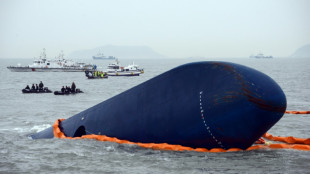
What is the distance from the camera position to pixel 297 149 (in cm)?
1580

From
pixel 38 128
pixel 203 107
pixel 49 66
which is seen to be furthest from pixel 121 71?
pixel 203 107

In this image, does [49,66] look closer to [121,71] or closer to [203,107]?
[121,71]

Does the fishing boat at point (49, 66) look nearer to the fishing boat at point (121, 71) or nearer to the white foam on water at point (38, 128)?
the fishing boat at point (121, 71)

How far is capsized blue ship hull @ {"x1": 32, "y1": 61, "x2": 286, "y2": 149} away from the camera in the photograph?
12.6 metres

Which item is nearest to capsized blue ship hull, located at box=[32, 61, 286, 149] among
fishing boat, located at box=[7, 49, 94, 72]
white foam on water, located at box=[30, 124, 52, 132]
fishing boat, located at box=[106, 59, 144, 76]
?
white foam on water, located at box=[30, 124, 52, 132]

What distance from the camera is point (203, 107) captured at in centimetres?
1317

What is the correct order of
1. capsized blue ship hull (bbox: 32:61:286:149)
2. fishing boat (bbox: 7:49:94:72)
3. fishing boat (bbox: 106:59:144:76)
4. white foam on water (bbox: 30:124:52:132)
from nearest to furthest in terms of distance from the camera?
Answer: capsized blue ship hull (bbox: 32:61:286:149) < white foam on water (bbox: 30:124:52:132) < fishing boat (bbox: 106:59:144:76) < fishing boat (bbox: 7:49:94:72)

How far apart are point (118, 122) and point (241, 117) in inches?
210

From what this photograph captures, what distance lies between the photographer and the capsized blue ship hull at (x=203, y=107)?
12.6 m

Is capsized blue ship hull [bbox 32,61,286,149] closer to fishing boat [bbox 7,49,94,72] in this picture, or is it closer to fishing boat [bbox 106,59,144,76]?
fishing boat [bbox 106,59,144,76]

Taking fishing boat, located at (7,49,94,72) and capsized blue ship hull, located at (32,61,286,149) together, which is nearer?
capsized blue ship hull, located at (32,61,286,149)

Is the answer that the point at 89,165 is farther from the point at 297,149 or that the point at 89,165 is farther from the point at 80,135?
the point at 297,149

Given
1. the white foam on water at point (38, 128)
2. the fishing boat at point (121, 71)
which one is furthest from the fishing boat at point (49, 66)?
the white foam on water at point (38, 128)

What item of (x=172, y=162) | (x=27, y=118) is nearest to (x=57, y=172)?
(x=172, y=162)
